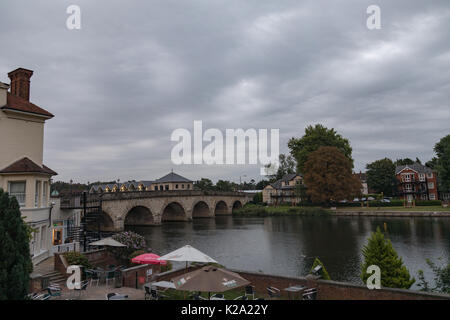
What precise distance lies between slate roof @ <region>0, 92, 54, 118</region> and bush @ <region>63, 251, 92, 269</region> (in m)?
8.93

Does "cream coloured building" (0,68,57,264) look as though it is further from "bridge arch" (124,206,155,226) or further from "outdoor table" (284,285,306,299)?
"bridge arch" (124,206,155,226)

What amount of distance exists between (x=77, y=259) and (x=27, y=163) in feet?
22.1

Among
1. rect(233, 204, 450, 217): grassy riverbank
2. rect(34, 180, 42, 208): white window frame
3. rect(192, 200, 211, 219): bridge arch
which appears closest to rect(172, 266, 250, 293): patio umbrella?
rect(34, 180, 42, 208): white window frame

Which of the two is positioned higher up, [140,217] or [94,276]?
[94,276]

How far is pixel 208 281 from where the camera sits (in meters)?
9.62

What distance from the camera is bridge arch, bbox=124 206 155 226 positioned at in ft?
181

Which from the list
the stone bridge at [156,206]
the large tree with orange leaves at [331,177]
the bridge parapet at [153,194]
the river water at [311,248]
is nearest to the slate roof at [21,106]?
the river water at [311,248]

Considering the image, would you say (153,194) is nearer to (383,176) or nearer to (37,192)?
(37,192)

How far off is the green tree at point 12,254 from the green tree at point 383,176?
93.5 metres

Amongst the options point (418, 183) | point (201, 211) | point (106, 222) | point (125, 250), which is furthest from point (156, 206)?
point (418, 183)

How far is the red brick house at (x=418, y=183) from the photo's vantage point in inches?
3137

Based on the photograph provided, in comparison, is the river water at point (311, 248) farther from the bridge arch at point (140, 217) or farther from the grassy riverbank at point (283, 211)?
the grassy riverbank at point (283, 211)
